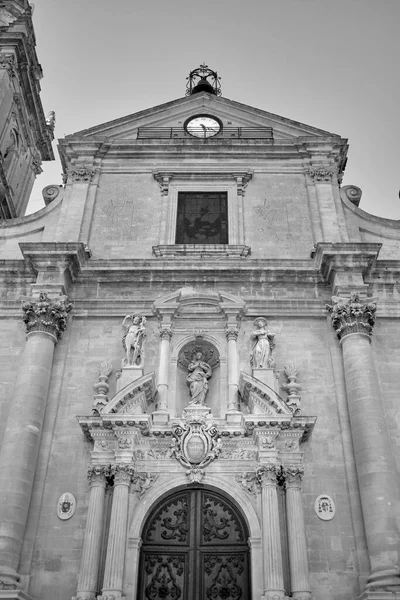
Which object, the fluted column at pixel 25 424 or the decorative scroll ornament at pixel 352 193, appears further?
the decorative scroll ornament at pixel 352 193

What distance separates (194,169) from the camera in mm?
18688

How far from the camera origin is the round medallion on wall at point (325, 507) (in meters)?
12.6

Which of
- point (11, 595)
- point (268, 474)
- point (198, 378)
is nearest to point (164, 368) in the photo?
point (198, 378)

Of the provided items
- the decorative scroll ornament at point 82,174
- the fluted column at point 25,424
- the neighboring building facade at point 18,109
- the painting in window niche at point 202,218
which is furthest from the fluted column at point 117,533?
the neighboring building facade at point 18,109

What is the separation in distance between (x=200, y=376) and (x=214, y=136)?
9168 millimetres

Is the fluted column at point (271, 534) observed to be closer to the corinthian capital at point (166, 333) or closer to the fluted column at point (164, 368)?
the fluted column at point (164, 368)

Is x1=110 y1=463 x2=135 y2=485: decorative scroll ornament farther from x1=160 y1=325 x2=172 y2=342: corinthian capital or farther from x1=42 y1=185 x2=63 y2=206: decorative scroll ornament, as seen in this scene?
x1=42 y1=185 x2=63 y2=206: decorative scroll ornament

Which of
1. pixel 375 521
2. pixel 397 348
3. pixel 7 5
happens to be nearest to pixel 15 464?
pixel 375 521

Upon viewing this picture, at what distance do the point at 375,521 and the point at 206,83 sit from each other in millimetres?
18879

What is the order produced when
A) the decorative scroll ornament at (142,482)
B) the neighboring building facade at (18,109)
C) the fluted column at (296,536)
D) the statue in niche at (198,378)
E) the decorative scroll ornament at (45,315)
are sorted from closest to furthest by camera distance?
1. the fluted column at (296,536)
2. the decorative scroll ornament at (142,482)
3. the statue in niche at (198,378)
4. the decorative scroll ornament at (45,315)
5. the neighboring building facade at (18,109)

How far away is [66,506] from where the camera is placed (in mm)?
12812

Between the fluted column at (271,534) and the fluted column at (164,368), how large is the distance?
273 cm

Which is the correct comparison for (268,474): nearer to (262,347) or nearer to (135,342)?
(262,347)

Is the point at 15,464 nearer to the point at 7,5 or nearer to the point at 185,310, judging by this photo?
the point at 185,310
